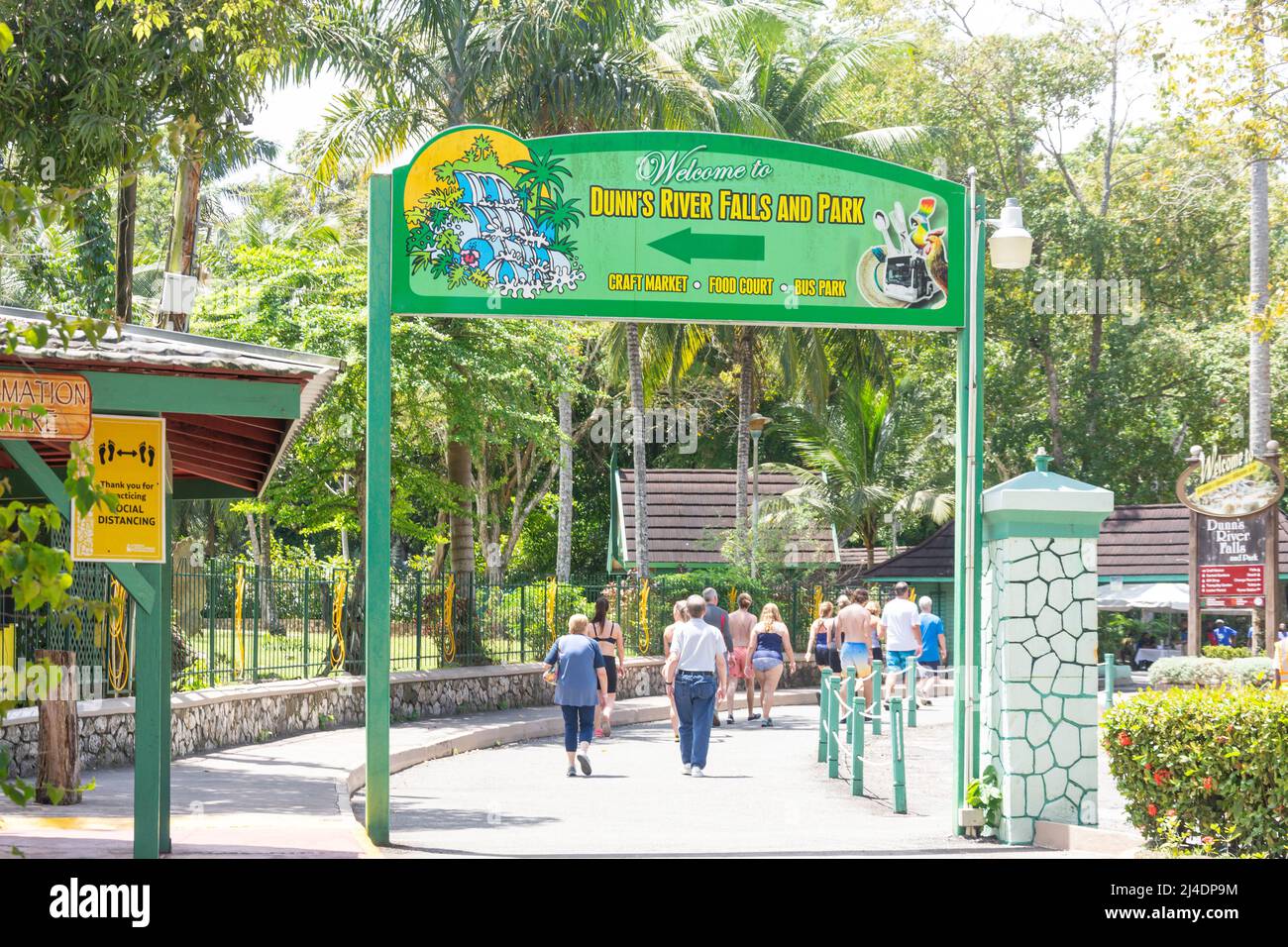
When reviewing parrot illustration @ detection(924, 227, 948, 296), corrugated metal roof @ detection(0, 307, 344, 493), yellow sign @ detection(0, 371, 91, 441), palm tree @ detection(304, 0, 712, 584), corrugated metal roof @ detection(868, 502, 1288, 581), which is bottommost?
corrugated metal roof @ detection(868, 502, 1288, 581)

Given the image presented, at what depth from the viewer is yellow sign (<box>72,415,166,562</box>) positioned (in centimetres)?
845

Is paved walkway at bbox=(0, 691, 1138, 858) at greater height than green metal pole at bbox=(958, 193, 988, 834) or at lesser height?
lesser

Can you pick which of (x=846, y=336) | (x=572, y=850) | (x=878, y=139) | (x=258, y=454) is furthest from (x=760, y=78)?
(x=572, y=850)

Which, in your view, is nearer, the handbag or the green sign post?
the green sign post

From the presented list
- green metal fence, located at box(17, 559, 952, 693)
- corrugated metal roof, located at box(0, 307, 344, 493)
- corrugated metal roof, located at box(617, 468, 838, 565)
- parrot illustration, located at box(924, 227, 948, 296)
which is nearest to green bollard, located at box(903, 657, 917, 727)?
green metal fence, located at box(17, 559, 952, 693)

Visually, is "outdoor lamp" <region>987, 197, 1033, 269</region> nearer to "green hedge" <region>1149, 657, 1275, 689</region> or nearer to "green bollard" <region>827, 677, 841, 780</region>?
"green bollard" <region>827, 677, 841, 780</region>

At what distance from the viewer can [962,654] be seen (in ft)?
36.2

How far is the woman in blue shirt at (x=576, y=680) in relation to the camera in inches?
568

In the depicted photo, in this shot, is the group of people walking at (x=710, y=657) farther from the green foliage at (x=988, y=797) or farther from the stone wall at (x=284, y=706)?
the green foliage at (x=988, y=797)

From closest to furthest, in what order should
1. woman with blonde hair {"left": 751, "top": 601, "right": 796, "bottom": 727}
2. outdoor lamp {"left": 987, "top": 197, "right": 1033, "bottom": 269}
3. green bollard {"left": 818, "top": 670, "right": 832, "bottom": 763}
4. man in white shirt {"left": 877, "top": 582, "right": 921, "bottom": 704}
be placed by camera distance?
outdoor lamp {"left": 987, "top": 197, "right": 1033, "bottom": 269} → green bollard {"left": 818, "top": 670, "right": 832, "bottom": 763} → woman with blonde hair {"left": 751, "top": 601, "right": 796, "bottom": 727} → man in white shirt {"left": 877, "top": 582, "right": 921, "bottom": 704}

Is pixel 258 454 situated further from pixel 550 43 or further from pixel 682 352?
pixel 682 352

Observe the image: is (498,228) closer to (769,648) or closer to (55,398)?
(55,398)

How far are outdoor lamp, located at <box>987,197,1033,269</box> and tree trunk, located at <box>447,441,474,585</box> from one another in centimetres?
1369
